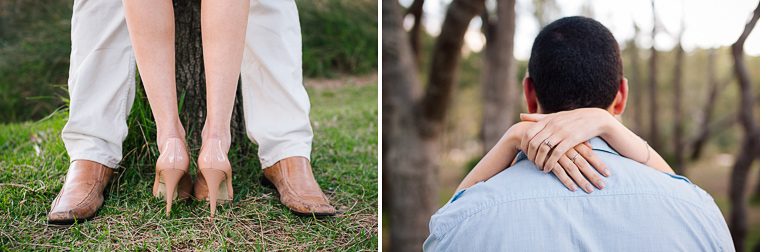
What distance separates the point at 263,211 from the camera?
1.90 m

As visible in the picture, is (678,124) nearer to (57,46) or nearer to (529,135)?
(529,135)

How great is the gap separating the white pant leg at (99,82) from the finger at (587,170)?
63.8 inches

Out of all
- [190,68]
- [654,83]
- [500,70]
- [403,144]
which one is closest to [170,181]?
[190,68]

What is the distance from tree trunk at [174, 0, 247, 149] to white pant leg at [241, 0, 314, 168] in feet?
0.86

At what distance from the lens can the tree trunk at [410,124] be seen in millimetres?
3922

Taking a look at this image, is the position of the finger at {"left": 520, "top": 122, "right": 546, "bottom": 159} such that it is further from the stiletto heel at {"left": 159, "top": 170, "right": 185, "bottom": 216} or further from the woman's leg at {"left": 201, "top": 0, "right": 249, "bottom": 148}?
the stiletto heel at {"left": 159, "top": 170, "right": 185, "bottom": 216}

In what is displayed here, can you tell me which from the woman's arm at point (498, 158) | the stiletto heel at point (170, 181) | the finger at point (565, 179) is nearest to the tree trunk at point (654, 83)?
the woman's arm at point (498, 158)

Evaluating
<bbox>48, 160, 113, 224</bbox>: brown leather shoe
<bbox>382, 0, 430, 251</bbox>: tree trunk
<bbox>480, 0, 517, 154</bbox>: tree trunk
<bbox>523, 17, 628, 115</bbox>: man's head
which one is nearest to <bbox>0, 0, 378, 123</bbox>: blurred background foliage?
<bbox>480, 0, 517, 154</bbox>: tree trunk

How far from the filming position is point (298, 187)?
6.37ft

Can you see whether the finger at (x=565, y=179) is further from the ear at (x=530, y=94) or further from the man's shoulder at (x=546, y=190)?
the ear at (x=530, y=94)

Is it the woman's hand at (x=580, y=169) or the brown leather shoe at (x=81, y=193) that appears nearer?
the woman's hand at (x=580, y=169)

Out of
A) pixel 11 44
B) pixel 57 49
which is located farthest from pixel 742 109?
pixel 11 44

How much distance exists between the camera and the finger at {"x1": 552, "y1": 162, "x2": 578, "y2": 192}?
3.97ft

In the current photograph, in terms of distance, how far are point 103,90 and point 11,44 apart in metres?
4.51
